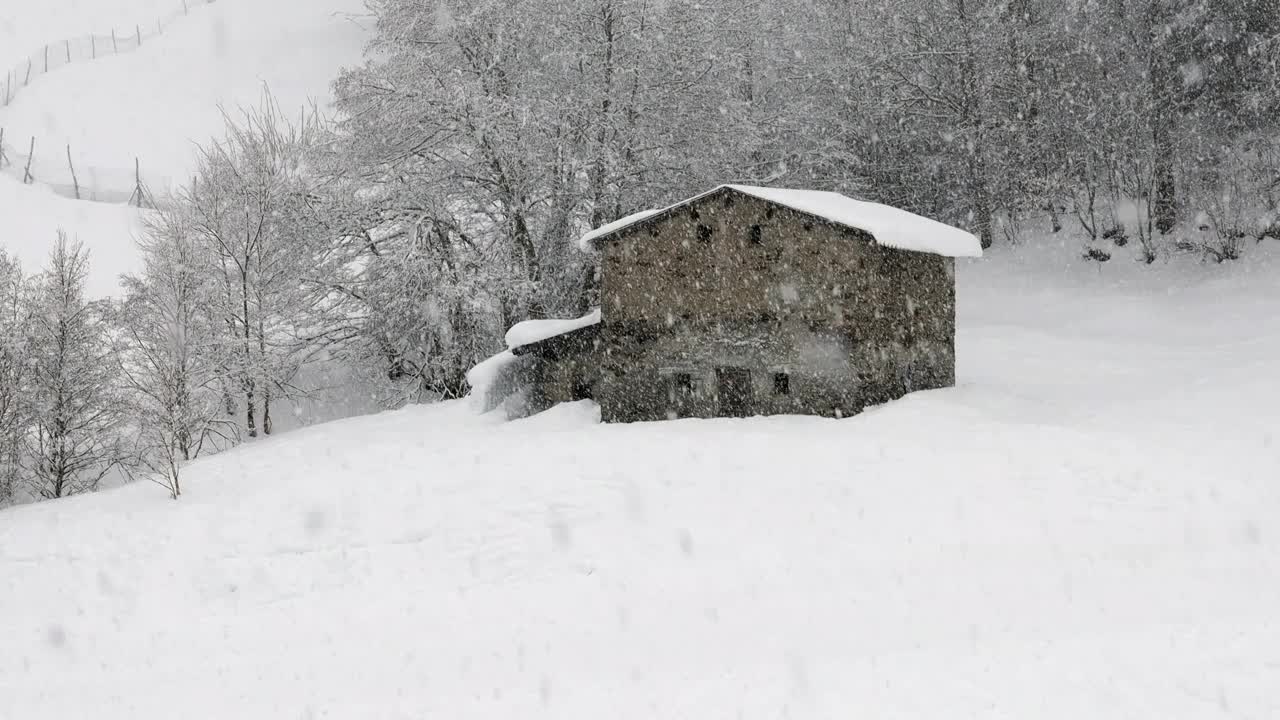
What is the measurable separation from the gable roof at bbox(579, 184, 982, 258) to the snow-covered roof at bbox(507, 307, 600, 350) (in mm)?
1748

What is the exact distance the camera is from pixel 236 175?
30.8 m

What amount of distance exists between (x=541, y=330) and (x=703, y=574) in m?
12.8

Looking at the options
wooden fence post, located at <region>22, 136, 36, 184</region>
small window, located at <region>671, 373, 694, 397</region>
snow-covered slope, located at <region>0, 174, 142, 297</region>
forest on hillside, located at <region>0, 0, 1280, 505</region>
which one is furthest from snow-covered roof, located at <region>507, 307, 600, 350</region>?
wooden fence post, located at <region>22, 136, 36, 184</region>

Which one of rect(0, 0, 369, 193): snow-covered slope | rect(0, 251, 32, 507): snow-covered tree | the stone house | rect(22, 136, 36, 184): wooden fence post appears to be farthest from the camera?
rect(0, 0, 369, 193): snow-covered slope

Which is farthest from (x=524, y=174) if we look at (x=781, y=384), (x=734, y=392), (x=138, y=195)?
(x=138, y=195)

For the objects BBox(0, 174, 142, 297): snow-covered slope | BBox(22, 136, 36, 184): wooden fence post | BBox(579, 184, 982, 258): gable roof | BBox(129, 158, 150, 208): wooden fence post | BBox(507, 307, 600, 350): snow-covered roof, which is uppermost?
BBox(22, 136, 36, 184): wooden fence post

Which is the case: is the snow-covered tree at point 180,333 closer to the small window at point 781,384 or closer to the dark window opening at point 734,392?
the dark window opening at point 734,392

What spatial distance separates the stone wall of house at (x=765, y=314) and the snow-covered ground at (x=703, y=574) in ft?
3.62

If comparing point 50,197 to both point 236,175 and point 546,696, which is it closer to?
point 236,175

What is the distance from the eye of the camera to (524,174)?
86.7 feet

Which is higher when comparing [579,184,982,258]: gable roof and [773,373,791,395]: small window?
[579,184,982,258]: gable roof

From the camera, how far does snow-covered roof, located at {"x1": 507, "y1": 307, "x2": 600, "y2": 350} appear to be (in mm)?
21984

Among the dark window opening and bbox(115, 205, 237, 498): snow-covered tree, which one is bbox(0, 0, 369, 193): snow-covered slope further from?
the dark window opening

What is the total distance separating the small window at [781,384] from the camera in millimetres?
18547
